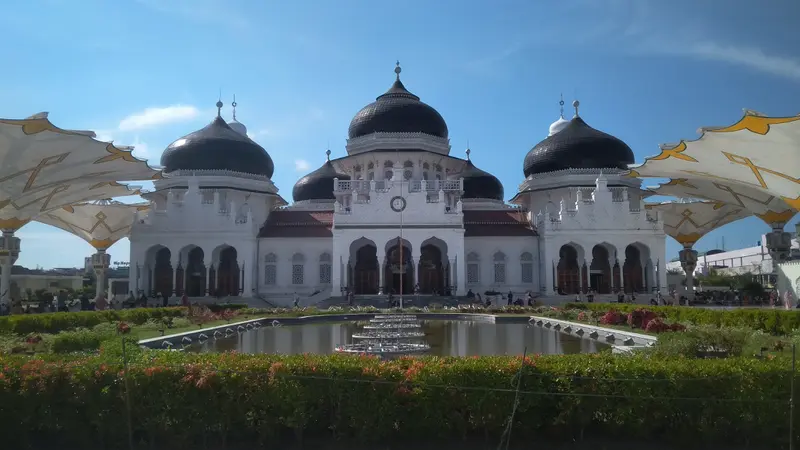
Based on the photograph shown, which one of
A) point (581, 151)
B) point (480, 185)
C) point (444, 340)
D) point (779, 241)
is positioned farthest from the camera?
point (480, 185)

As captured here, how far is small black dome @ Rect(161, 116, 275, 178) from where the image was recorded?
38.0m

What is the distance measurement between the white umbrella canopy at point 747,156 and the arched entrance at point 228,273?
23380 mm

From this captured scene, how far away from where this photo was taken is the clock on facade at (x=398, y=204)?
109 ft

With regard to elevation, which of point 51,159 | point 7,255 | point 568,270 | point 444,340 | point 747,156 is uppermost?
point 51,159

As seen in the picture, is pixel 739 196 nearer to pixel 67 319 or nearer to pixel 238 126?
pixel 67 319

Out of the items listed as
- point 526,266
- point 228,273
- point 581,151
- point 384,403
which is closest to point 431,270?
point 526,266

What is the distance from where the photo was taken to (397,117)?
1487 inches

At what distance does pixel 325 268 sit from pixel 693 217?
23.9 m

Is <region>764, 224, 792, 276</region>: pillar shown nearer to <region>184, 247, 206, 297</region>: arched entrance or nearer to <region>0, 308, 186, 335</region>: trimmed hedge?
<region>0, 308, 186, 335</region>: trimmed hedge

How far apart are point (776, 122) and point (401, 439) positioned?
16.4m

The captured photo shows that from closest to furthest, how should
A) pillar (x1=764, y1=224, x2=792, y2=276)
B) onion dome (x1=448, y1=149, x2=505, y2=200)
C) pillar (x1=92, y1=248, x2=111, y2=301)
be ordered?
pillar (x1=764, y1=224, x2=792, y2=276) < pillar (x1=92, y1=248, x2=111, y2=301) < onion dome (x1=448, y1=149, x2=505, y2=200)

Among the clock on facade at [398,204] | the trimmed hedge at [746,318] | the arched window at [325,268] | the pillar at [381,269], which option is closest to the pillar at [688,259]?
the clock on facade at [398,204]

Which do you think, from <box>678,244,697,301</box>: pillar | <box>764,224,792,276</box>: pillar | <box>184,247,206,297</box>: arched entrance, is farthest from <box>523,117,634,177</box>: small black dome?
<box>184,247,206,297</box>: arched entrance

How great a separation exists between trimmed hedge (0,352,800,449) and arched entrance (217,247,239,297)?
2943 centimetres
